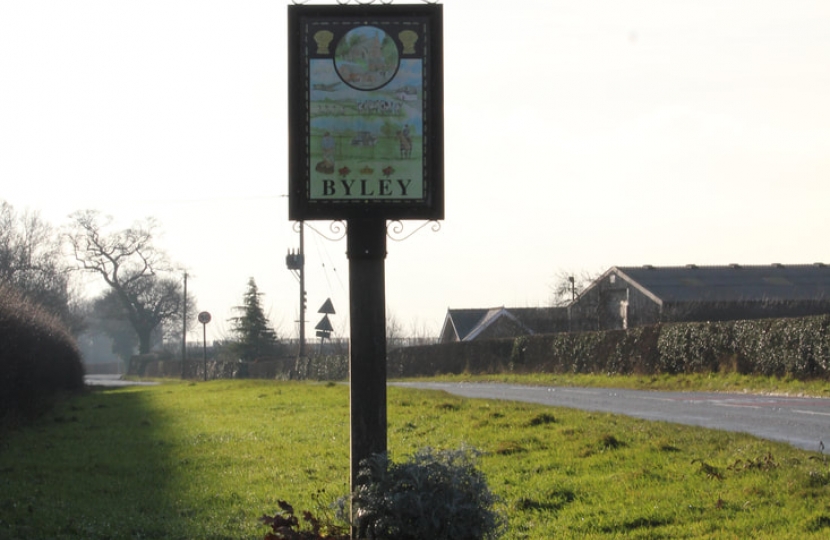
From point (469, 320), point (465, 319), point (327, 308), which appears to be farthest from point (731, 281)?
point (465, 319)

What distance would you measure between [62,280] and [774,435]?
228ft

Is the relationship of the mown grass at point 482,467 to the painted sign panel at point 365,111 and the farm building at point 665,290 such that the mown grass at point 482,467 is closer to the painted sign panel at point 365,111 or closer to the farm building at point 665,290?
the painted sign panel at point 365,111

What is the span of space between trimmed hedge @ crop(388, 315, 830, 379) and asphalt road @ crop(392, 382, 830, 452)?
1830mm

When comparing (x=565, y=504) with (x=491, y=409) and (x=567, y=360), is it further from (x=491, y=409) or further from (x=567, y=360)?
(x=567, y=360)

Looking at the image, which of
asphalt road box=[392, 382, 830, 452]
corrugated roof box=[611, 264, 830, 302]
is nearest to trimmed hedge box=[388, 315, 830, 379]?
asphalt road box=[392, 382, 830, 452]

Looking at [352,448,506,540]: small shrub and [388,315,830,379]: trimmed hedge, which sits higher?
[388,315,830,379]: trimmed hedge

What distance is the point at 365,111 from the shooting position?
7.50 m

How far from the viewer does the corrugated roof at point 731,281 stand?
2317 inches

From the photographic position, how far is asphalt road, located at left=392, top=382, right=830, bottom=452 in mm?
14039

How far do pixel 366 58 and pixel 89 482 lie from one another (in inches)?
315

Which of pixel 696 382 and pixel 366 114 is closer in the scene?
pixel 366 114

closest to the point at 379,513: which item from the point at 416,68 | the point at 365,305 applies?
the point at 365,305

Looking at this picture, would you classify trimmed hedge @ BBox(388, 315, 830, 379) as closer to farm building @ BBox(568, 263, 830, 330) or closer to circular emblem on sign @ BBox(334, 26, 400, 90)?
farm building @ BBox(568, 263, 830, 330)

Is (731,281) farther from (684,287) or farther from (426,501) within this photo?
(426,501)
